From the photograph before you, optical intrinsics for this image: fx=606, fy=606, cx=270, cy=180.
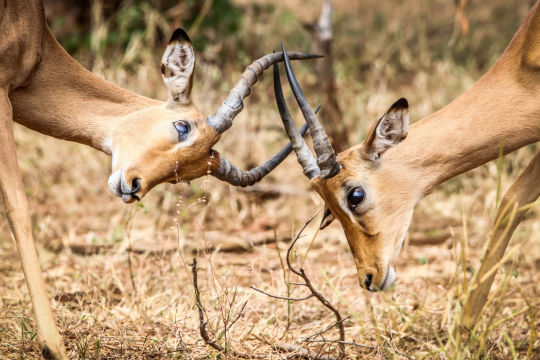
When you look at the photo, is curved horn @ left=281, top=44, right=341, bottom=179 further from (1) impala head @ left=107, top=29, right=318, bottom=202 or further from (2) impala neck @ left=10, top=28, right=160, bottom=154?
(2) impala neck @ left=10, top=28, right=160, bottom=154

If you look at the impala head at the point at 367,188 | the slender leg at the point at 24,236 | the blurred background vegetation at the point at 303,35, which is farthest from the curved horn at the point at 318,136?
the blurred background vegetation at the point at 303,35

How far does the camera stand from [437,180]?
392 centimetres

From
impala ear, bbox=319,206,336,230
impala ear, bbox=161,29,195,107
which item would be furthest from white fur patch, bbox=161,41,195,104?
impala ear, bbox=319,206,336,230

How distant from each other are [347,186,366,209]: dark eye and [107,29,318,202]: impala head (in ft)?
2.72

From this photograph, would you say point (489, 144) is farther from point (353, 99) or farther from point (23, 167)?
point (23, 167)

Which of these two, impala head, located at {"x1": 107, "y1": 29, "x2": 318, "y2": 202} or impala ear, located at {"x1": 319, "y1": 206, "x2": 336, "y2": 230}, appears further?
impala ear, located at {"x1": 319, "y1": 206, "x2": 336, "y2": 230}

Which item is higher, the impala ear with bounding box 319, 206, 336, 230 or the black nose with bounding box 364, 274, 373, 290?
the impala ear with bounding box 319, 206, 336, 230

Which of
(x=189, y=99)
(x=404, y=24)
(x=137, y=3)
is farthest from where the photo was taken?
(x=404, y=24)

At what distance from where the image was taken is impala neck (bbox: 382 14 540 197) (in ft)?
12.5

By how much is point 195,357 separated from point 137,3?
7500mm

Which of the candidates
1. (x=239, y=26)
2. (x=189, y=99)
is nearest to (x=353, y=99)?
(x=239, y=26)

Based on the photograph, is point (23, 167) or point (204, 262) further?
point (23, 167)

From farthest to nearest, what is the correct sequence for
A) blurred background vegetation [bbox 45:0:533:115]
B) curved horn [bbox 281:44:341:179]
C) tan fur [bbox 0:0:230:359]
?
1. blurred background vegetation [bbox 45:0:533:115]
2. tan fur [bbox 0:0:230:359]
3. curved horn [bbox 281:44:341:179]

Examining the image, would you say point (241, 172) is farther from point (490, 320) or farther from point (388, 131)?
point (490, 320)
